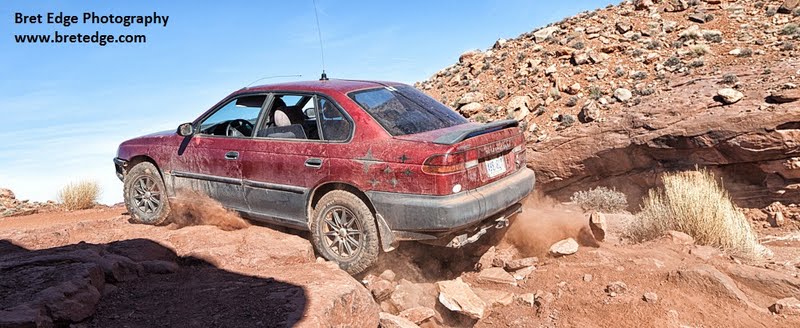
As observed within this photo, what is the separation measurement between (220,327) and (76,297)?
94cm

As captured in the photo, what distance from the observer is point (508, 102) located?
14867 mm

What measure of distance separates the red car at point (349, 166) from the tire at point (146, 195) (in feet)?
0.06

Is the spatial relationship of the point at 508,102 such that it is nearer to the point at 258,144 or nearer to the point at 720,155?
the point at 720,155

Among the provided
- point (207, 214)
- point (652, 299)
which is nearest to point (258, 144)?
point (207, 214)

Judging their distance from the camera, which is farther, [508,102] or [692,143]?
[508,102]

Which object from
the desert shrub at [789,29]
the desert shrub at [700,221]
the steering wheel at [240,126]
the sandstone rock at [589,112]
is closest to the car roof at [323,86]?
the steering wheel at [240,126]

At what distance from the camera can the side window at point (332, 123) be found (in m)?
4.66

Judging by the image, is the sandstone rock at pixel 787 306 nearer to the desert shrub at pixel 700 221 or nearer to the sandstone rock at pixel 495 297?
the desert shrub at pixel 700 221

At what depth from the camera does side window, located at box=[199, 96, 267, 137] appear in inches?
215

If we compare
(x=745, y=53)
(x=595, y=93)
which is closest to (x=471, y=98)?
(x=595, y=93)

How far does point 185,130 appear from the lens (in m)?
5.41

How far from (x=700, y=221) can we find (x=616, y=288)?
225 cm

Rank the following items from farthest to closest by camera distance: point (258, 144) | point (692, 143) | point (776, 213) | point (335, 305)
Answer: point (692, 143), point (776, 213), point (258, 144), point (335, 305)

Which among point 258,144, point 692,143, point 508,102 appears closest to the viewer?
point 258,144
